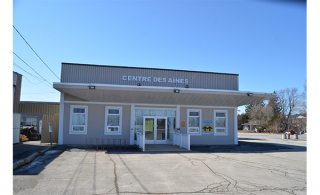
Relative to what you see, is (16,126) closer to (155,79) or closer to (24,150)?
(24,150)

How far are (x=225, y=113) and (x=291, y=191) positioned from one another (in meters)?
11.8

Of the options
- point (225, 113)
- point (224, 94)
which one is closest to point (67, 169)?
point (224, 94)

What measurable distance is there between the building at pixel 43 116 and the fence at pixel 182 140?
27.9 feet

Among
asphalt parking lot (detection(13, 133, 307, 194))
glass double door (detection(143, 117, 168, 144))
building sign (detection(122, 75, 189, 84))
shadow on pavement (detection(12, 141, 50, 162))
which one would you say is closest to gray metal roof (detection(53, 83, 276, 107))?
glass double door (detection(143, 117, 168, 144))

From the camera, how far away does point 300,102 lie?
182 ft

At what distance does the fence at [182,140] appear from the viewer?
13.7 metres

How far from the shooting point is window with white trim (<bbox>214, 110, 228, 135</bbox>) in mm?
17312

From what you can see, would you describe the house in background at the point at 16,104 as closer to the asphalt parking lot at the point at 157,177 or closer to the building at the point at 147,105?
the building at the point at 147,105

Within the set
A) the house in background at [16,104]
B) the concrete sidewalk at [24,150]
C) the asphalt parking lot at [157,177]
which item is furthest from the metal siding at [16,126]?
the asphalt parking lot at [157,177]

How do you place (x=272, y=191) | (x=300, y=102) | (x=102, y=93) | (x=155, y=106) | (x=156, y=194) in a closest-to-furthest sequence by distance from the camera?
(x=156, y=194), (x=272, y=191), (x=102, y=93), (x=155, y=106), (x=300, y=102)

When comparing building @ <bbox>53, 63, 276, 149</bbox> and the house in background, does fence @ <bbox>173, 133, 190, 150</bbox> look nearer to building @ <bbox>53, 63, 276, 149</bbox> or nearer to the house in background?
building @ <bbox>53, 63, 276, 149</bbox>

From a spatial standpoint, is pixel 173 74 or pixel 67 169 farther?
pixel 173 74

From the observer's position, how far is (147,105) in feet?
52.8

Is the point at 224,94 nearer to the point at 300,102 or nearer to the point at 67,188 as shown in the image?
the point at 67,188
